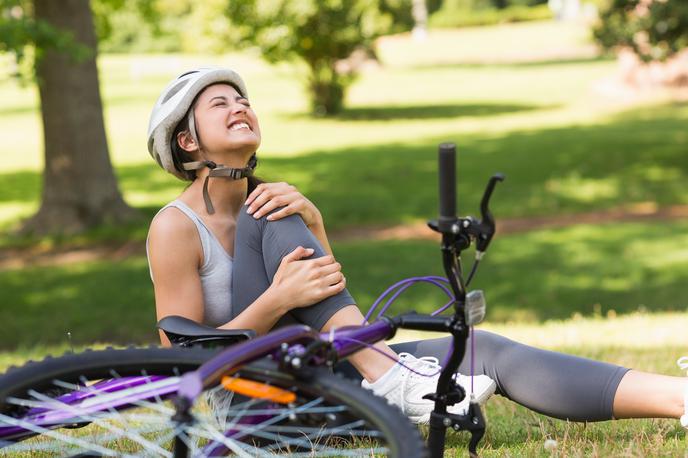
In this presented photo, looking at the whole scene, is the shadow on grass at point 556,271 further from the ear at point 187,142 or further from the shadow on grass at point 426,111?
the shadow on grass at point 426,111

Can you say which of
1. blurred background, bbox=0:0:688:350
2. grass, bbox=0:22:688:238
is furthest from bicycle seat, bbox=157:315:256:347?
grass, bbox=0:22:688:238

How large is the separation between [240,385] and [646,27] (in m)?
13.6

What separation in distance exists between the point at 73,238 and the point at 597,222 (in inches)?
295

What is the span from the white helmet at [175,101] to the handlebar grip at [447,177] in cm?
128

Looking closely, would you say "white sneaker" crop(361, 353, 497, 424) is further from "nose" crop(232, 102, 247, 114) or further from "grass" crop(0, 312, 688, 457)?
"nose" crop(232, 102, 247, 114)

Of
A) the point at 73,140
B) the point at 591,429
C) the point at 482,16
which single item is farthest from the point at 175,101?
the point at 482,16

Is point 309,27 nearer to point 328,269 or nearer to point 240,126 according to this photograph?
point 240,126

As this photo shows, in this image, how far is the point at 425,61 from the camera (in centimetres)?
4844

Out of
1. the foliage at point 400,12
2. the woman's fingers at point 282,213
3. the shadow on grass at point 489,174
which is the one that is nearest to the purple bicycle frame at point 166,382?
the woman's fingers at point 282,213

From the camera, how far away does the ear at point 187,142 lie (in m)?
3.22

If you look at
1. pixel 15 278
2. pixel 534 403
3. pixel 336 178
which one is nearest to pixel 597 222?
pixel 336 178

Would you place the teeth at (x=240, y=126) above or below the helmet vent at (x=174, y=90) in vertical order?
below

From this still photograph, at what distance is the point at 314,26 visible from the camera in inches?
1029

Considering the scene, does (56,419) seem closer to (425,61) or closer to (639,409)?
(639,409)
